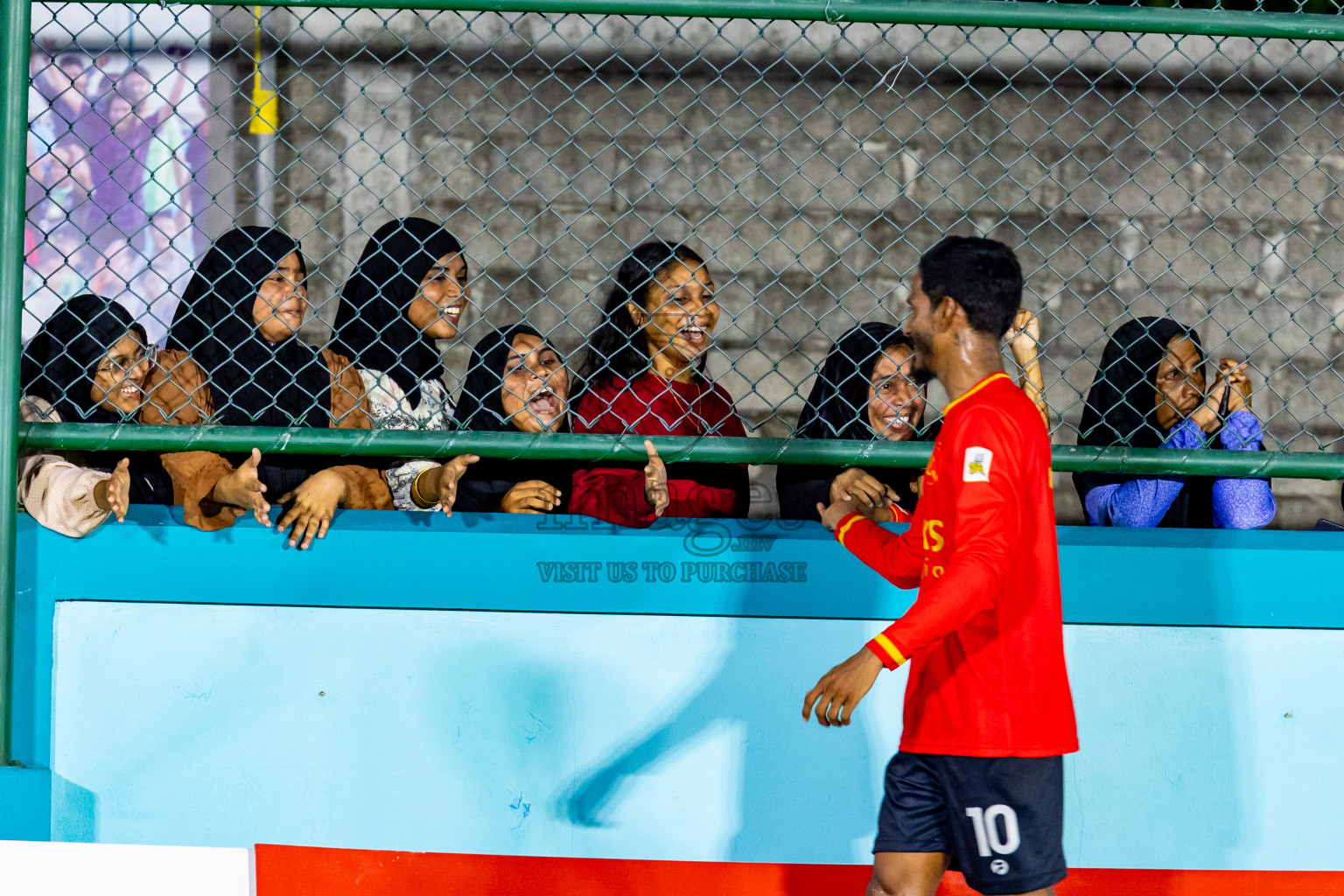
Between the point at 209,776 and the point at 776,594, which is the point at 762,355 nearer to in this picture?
the point at 776,594

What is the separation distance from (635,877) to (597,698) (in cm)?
41

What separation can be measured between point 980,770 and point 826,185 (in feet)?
11.5

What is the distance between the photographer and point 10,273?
2.34 meters

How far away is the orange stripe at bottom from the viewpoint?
8.17 feet

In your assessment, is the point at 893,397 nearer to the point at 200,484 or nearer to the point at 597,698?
the point at 597,698

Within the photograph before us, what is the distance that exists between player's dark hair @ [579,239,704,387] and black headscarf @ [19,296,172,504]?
1.06 m

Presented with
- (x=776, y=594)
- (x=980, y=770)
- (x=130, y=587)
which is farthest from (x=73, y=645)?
(x=980, y=770)

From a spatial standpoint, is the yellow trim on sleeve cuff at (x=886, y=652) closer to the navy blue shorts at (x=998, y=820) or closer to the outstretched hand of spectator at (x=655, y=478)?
the navy blue shorts at (x=998, y=820)

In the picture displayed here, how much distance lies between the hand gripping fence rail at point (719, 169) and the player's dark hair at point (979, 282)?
2391mm

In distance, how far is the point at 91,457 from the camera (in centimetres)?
264

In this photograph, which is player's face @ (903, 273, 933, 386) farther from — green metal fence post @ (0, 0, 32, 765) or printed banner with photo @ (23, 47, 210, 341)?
printed banner with photo @ (23, 47, 210, 341)

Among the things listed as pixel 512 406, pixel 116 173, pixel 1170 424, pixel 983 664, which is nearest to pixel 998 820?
pixel 983 664

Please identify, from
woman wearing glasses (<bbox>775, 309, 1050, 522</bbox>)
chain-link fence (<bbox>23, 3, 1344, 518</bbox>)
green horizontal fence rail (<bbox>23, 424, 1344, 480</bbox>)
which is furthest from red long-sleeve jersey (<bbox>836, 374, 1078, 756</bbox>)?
chain-link fence (<bbox>23, 3, 1344, 518</bbox>)

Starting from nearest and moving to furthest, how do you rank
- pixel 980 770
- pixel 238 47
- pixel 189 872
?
pixel 980 770 → pixel 189 872 → pixel 238 47
